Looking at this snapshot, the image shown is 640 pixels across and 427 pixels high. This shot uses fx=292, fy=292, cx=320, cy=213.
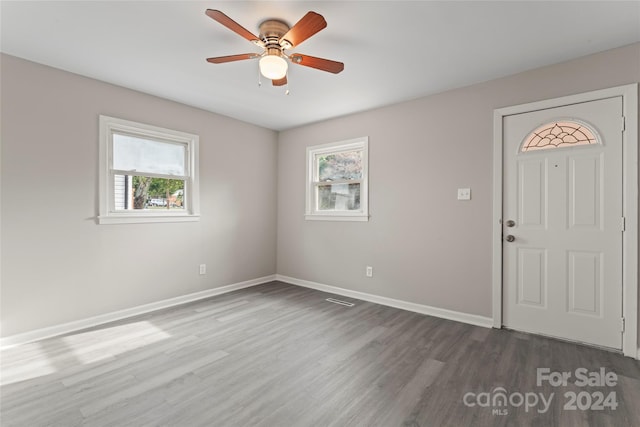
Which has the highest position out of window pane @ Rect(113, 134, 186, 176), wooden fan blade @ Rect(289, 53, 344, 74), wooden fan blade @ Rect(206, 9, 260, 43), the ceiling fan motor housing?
the ceiling fan motor housing

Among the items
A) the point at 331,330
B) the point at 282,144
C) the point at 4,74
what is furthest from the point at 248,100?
the point at 331,330

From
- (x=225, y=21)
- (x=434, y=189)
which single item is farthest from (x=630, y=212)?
(x=225, y=21)

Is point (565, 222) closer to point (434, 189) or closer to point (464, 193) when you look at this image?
point (464, 193)

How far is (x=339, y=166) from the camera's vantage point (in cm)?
445

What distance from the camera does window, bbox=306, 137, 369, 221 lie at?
13.5 feet

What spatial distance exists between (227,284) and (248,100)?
2.63 meters

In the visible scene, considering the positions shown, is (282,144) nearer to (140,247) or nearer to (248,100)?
(248,100)

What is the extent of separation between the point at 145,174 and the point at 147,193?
231 millimetres

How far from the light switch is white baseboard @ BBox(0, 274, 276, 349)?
11.0 ft

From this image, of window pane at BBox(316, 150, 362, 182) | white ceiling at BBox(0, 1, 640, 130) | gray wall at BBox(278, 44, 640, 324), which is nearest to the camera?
white ceiling at BBox(0, 1, 640, 130)

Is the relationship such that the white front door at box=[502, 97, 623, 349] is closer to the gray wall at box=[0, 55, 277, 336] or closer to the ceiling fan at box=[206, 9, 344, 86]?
the ceiling fan at box=[206, 9, 344, 86]

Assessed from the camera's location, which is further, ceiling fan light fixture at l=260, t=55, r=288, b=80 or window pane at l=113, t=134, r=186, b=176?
window pane at l=113, t=134, r=186, b=176

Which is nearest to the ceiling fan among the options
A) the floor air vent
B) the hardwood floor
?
the hardwood floor

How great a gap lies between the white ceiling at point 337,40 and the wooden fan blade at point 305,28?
0.62 ft
